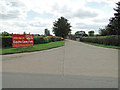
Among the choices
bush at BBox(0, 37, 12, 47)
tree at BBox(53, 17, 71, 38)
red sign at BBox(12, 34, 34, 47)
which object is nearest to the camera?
red sign at BBox(12, 34, 34, 47)

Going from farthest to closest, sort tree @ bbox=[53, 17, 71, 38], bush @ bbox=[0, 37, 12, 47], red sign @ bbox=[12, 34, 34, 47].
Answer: tree @ bbox=[53, 17, 71, 38] → bush @ bbox=[0, 37, 12, 47] → red sign @ bbox=[12, 34, 34, 47]

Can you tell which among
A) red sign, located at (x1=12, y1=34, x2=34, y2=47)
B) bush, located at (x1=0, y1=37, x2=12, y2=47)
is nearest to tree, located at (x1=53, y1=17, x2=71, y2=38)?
bush, located at (x1=0, y1=37, x2=12, y2=47)

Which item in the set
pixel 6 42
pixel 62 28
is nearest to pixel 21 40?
pixel 6 42

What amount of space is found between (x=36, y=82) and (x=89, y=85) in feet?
5.82

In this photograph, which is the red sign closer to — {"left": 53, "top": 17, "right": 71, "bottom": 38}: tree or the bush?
the bush

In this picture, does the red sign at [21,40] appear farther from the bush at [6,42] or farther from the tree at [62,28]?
the tree at [62,28]

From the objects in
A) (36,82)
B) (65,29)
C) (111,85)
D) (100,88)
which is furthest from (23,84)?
(65,29)

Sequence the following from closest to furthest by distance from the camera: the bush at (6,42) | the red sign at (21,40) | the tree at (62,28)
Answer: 1. the red sign at (21,40)
2. the bush at (6,42)
3. the tree at (62,28)

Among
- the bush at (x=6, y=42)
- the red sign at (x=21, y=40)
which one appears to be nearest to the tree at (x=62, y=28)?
the bush at (x=6, y=42)

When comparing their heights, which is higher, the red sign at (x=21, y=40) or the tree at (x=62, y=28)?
the tree at (x=62, y=28)

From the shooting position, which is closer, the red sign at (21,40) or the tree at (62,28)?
the red sign at (21,40)

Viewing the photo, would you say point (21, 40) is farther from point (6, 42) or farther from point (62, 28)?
point (62, 28)

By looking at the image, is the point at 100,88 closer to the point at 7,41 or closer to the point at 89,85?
the point at 89,85

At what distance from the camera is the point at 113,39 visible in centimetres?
2295
